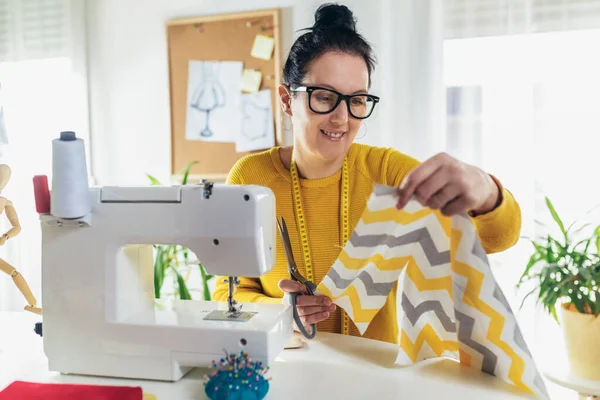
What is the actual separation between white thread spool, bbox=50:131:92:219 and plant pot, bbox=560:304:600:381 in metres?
1.64

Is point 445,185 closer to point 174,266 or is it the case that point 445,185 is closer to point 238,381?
point 238,381

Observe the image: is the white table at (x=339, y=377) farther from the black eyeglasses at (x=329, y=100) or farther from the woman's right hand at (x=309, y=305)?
the black eyeglasses at (x=329, y=100)

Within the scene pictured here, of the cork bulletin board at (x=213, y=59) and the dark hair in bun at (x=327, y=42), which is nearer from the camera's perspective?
the dark hair in bun at (x=327, y=42)

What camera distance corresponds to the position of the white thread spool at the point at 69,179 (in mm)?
1038

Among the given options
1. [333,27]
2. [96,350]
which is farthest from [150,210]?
[333,27]

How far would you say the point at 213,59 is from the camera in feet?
10.5

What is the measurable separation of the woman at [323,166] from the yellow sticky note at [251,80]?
1.57 m

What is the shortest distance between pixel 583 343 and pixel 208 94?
222 centimetres

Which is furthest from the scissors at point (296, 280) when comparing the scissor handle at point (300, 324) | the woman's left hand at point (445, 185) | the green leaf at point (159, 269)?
the green leaf at point (159, 269)

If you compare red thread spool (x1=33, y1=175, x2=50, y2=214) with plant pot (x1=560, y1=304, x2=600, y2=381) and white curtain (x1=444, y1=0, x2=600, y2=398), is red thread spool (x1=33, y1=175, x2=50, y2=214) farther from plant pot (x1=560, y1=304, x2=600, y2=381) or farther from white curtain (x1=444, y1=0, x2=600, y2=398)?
white curtain (x1=444, y1=0, x2=600, y2=398)

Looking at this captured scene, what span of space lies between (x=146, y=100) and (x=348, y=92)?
227cm

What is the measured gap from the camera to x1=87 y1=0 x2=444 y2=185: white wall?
2.79 meters

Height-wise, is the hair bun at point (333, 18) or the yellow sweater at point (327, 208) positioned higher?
the hair bun at point (333, 18)

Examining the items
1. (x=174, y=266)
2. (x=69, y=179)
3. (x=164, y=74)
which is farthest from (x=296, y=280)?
(x=164, y=74)
